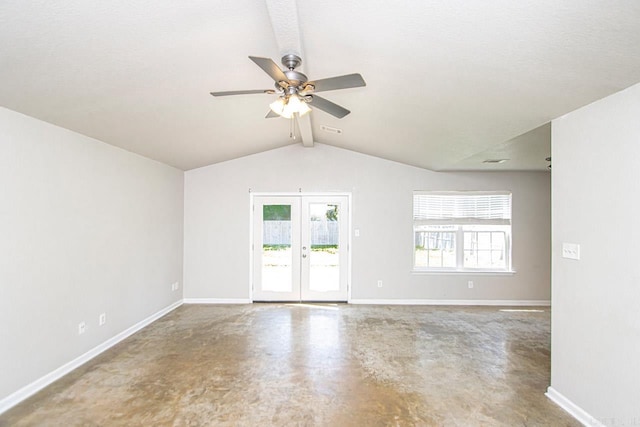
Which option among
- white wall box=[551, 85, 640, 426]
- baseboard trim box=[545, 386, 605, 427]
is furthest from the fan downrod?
baseboard trim box=[545, 386, 605, 427]

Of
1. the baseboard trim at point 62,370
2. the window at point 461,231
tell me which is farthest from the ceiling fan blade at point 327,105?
the window at point 461,231

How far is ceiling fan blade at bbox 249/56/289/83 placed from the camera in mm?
1756

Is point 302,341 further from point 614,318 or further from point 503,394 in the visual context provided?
point 614,318

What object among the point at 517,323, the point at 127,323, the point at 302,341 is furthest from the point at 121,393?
the point at 517,323

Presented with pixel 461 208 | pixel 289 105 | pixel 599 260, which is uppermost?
pixel 289 105

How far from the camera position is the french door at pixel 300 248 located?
5680 mm

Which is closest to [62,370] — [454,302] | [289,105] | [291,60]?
[289,105]

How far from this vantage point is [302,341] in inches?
153

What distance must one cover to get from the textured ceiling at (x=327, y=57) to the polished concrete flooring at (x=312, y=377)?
2.38 metres

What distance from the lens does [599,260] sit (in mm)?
2279

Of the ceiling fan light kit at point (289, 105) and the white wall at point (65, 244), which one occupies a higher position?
the ceiling fan light kit at point (289, 105)

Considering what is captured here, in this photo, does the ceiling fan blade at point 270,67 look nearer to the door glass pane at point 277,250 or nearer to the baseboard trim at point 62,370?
the baseboard trim at point 62,370

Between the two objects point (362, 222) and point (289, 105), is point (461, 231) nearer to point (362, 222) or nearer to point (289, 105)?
point (362, 222)

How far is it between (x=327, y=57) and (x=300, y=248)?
12.4 feet
